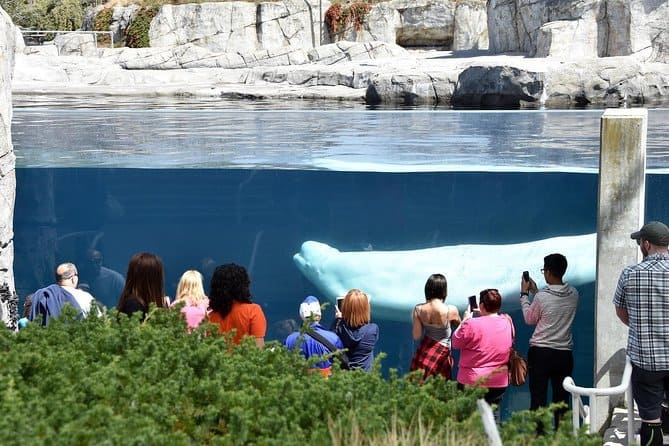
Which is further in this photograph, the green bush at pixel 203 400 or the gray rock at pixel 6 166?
the gray rock at pixel 6 166

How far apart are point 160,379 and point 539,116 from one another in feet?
32.8

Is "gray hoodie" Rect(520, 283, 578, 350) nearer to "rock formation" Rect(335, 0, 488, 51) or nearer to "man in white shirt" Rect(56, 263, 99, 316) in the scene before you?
"man in white shirt" Rect(56, 263, 99, 316)

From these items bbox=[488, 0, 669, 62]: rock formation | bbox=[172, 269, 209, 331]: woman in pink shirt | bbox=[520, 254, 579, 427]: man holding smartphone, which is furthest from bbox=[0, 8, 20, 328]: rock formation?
bbox=[488, 0, 669, 62]: rock formation

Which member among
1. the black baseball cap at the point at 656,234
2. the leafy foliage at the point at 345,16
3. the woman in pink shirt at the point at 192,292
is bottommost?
the woman in pink shirt at the point at 192,292

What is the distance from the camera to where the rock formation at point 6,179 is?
28.3 feet

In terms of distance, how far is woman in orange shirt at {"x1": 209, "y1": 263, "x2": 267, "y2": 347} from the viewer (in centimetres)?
563

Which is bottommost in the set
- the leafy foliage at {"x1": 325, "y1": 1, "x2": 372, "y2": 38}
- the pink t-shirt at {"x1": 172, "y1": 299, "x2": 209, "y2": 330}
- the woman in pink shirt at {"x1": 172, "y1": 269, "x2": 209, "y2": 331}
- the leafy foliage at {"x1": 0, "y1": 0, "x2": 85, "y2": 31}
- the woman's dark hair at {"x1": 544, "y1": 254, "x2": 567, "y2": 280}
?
the pink t-shirt at {"x1": 172, "y1": 299, "x2": 209, "y2": 330}

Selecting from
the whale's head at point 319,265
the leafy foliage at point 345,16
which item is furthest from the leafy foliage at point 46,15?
the whale's head at point 319,265

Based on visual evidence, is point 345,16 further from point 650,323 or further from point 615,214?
point 650,323

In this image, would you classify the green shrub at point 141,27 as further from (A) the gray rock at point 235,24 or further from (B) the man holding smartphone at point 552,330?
(B) the man holding smartphone at point 552,330

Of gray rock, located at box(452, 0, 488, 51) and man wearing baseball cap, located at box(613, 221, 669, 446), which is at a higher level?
gray rock, located at box(452, 0, 488, 51)

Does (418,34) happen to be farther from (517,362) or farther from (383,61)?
(517,362)

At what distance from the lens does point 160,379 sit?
12.5 ft

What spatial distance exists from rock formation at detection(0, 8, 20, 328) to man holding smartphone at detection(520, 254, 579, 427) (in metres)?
4.88
